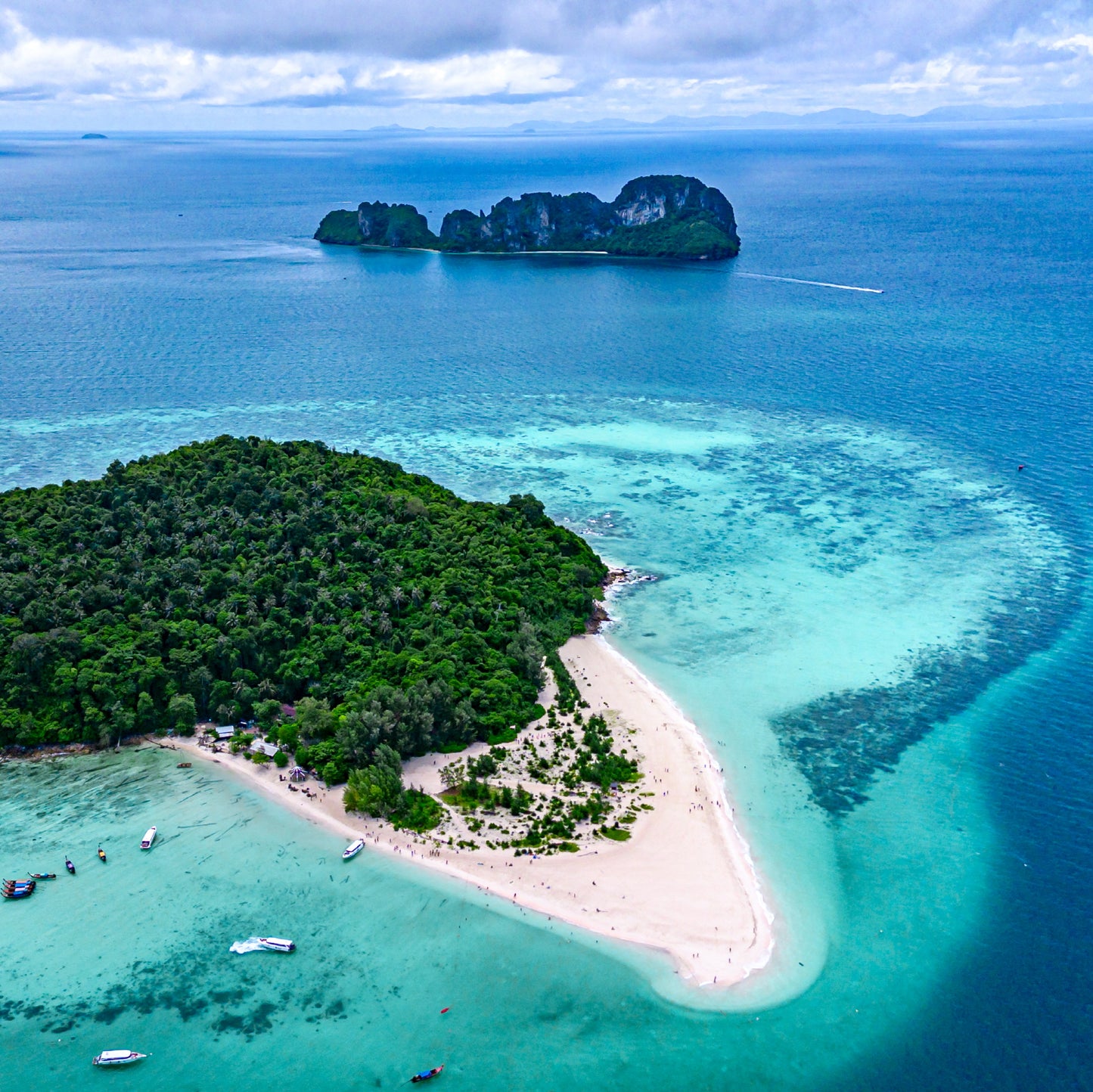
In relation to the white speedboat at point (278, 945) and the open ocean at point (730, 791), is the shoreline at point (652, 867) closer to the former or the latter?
the open ocean at point (730, 791)

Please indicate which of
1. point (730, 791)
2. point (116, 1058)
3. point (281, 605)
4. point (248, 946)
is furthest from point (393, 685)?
point (116, 1058)

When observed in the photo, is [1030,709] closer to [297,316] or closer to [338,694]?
[338,694]

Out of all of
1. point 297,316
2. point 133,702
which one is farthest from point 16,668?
point 297,316

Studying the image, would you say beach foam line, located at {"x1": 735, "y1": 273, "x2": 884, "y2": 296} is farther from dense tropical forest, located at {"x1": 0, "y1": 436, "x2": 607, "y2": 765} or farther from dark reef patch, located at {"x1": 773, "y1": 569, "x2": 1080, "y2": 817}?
dense tropical forest, located at {"x1": 0, "y1": 436, "x2": 607, "y2": 765}

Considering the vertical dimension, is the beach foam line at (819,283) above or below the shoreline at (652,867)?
above

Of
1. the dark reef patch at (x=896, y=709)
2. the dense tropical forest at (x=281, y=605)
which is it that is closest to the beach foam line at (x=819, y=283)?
the dark reef patch at (x=896, y=709)

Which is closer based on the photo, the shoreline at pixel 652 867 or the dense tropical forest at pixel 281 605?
the shoreline at pixel 652 867

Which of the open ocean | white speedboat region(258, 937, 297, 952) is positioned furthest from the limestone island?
white speedboat region(258, 937, 297, 952)
